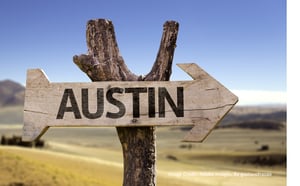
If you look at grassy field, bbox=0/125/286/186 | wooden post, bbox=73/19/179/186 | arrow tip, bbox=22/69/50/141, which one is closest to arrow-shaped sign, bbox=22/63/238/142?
arrow tip, bbox=22/69/50/141

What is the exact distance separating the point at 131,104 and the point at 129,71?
1.10ft

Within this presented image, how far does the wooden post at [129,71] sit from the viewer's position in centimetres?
358

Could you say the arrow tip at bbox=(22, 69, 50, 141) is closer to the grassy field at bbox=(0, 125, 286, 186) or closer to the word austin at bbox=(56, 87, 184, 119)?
the word austin at bbox=(56, 87, 184, 119)

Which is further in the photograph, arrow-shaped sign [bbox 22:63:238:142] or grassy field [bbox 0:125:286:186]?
grassy field [bbox 0:125:286:186]

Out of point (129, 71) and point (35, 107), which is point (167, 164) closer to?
point (129, 71)

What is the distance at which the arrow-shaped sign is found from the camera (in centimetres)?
349

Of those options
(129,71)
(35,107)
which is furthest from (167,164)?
(35,107)

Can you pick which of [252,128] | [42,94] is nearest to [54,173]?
[42,94]

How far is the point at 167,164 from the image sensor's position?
1169 inches

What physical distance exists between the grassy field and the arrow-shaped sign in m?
6.99

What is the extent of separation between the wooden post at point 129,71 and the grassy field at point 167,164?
278 inches

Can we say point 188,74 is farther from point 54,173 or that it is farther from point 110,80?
point 54,173

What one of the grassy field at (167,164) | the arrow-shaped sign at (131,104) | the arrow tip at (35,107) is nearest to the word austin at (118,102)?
the arrow-shaped sign at (131,104)

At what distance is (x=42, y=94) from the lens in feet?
11.8
